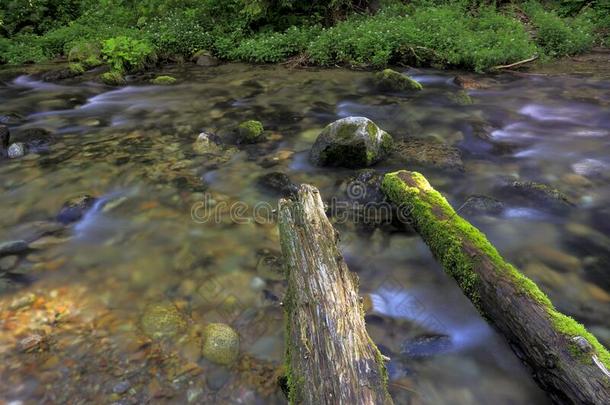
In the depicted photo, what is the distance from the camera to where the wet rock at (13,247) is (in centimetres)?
458

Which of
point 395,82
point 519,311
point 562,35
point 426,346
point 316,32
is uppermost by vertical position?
point 316,32

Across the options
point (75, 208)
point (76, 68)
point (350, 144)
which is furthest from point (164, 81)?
point (350, 144)

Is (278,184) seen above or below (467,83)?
below

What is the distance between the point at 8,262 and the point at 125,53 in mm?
9352

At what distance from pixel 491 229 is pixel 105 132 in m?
6.69

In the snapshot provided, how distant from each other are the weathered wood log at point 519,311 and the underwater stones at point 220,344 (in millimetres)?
1950

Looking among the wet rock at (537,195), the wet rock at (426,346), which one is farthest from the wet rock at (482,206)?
the wet rock at (426,346)

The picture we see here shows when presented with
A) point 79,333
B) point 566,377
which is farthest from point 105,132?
point 566,377

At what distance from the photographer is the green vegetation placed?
1102cm

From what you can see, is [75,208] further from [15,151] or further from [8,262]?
[15,151]

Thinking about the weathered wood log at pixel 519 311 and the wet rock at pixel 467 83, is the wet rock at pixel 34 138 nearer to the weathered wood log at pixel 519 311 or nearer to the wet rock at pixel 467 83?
the weathered wood log at pixel 519 311

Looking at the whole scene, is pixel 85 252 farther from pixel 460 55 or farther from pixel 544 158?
pixel 460 55

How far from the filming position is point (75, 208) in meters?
5.37

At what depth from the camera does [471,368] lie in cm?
334
